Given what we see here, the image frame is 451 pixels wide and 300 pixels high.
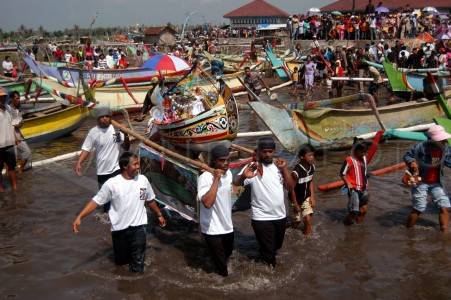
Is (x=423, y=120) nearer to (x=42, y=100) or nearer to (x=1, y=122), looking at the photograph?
(x=1, y=122)

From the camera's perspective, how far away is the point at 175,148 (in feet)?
30.5

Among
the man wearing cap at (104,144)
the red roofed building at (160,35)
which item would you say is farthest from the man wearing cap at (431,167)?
the red roofed building at (160,35)

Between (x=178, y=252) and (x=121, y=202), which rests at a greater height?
(x=121, y=202)

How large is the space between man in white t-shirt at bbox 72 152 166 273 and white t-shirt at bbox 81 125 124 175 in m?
1.85

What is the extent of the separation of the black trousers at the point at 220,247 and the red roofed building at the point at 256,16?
47784 millimetres

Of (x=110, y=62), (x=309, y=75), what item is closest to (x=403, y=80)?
(x=309, y=75)

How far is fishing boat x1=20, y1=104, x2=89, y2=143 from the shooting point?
41.5 ft

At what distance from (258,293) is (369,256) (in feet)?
5.66

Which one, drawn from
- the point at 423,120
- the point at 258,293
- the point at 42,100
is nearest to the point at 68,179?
the point at 258,293

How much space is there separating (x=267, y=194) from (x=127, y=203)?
1.49 meters

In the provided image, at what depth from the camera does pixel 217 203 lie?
201 inches

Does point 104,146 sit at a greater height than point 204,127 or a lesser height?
greater

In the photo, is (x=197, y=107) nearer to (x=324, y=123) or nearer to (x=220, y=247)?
(x=324, y=123)

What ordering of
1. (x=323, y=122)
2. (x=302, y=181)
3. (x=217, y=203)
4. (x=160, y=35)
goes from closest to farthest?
(x=217, y=203)
(x=302, y=181)
(x=323, y=122)
(x=160, y=35)
